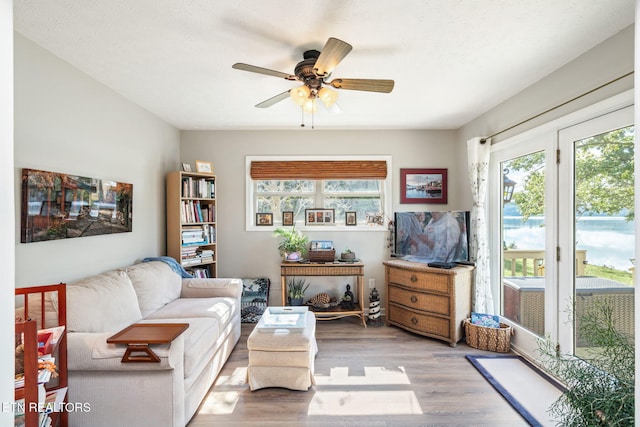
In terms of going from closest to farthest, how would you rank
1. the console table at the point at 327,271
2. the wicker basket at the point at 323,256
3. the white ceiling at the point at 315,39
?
1. the white ceiling at the point at 315,39
2. the console table at the point at 327,271
3. the wicker basket at the point at 323,256

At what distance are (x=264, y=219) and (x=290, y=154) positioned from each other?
961 mm

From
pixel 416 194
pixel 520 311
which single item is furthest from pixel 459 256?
pixel 416 194

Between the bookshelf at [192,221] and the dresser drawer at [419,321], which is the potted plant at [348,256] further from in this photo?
the bookshelf at [192,221]

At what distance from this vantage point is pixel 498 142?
3.12 metres

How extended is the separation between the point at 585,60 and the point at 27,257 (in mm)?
3988

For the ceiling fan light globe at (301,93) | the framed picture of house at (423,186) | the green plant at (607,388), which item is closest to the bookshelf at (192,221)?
the ceiling fan light globe at (301,93)

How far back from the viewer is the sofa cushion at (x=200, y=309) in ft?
8.39

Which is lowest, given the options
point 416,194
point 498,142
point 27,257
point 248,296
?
point 248,296

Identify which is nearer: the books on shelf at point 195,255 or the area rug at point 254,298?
the books on shelf at point 195,255

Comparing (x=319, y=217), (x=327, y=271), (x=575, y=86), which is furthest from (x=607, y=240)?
(x=319, y=217)

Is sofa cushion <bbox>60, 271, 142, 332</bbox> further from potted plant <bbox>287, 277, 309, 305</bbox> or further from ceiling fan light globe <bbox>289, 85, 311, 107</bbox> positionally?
ceiling fan light globe <bbox>289, 85, 311, 107</bbox>

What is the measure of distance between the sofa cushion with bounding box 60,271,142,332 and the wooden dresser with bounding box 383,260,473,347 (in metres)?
2.63

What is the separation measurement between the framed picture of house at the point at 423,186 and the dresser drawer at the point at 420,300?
Result: 1.26 m

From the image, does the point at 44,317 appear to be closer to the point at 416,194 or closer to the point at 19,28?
the point at 19,28
